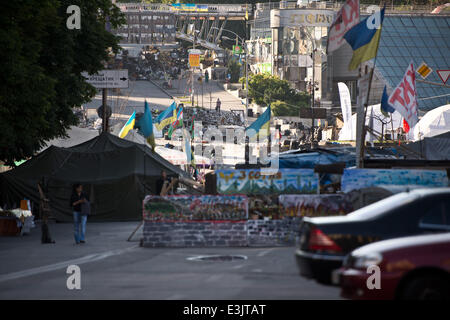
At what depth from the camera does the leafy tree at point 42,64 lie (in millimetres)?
22984

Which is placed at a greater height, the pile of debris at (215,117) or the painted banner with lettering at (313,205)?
the pile of debris at (215,117)

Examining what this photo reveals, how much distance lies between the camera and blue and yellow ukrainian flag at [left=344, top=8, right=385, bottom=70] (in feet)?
73.8

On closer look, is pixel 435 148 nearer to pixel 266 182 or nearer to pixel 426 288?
pixel 266 182

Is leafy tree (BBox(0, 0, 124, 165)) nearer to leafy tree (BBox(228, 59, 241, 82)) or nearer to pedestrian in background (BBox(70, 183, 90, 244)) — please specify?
pedestrian in background (BBox(70, 183, 90, 244))

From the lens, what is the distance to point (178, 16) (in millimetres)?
168875

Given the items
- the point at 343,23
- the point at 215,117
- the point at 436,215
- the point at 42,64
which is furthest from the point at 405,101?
the point at 215,117

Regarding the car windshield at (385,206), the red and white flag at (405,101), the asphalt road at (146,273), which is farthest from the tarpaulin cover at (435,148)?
the car windshield at (385,206)

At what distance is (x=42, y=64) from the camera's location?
27266 millimetres

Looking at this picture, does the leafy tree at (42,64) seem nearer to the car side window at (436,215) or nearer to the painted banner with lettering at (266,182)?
the painted banner with lettering at (266,182)

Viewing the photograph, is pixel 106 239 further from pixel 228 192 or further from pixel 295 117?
pixel 295 117

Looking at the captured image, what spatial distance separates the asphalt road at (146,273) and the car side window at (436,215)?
150cm

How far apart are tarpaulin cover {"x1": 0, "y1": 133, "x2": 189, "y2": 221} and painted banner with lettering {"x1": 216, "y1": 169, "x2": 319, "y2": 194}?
9.71 m

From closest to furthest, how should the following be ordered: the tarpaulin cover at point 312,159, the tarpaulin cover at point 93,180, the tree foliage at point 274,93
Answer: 1. the tarpaulin cover at point 312,159
2. the tarpaulin cover at point 93,180
3. the tree foliage at point 274,93

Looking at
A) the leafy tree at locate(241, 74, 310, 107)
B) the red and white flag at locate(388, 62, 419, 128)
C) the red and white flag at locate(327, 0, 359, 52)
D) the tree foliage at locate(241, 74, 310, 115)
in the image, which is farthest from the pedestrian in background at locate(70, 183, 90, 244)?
the leafy tree at locate(241, 74, 310, 107)
